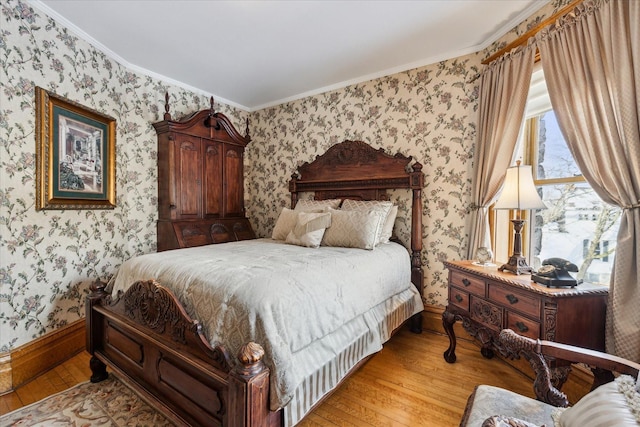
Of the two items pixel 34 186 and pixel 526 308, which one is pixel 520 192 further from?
pixel 34 186

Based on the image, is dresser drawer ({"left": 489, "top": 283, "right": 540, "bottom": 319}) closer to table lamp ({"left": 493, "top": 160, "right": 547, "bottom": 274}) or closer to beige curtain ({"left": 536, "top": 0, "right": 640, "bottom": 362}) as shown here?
table lamp ({"left": 493, "top": 160, "right": 547, "bottom": 274})

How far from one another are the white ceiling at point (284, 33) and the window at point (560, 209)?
76cm

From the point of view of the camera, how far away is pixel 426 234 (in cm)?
280

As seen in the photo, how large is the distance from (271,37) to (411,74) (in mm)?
1444

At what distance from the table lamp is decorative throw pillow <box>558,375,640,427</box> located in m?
1.06

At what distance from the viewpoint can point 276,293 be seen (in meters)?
1.31

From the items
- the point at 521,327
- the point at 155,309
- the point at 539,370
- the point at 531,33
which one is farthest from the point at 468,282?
the point at 155,309

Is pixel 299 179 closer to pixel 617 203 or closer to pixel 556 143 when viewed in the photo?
pixel 556 143

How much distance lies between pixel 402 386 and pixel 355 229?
1.20 m

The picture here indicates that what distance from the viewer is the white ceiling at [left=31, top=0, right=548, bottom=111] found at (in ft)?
6.65

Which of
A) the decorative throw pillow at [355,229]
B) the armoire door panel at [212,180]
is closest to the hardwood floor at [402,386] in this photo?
the decorative throw pillow at [355,229]

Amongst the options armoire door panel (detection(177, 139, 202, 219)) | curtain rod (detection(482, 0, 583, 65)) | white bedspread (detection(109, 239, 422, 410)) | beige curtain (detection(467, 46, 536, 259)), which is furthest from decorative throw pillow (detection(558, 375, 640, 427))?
armoire door panel (detection(177, 139, 202, 219))

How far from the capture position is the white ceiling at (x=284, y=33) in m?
2.03

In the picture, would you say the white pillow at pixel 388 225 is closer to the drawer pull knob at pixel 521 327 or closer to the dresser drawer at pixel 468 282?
the dresser drawer at pixel 468 282
